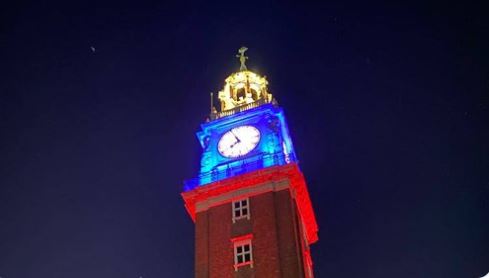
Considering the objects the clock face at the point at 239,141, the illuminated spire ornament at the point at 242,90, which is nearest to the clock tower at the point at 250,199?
the clock face at the point at 239,141

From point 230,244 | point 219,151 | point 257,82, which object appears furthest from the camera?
point 257,82

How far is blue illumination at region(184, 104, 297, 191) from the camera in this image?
4462cm

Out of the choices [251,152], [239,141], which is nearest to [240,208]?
[251,152]

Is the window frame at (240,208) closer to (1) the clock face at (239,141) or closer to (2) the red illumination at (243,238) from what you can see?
(2) the red illumination at (243,238)

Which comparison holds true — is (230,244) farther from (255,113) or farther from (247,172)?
(255,113)

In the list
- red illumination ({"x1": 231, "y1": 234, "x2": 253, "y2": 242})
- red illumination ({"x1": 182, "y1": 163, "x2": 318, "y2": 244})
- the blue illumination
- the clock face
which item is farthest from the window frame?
the clock face

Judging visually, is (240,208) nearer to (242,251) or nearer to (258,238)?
(258,238)

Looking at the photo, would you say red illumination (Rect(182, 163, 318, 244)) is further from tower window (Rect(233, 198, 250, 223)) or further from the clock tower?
tower window (Rect(233, 198, 250, 223))

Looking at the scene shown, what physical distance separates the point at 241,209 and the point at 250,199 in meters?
0.94

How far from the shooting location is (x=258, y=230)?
41.2 meters

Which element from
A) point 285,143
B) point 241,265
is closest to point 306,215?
point 285,143

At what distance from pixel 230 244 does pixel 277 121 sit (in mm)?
11373

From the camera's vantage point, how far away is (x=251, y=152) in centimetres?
4609

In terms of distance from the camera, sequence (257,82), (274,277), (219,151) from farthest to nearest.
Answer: (257,82) → (219,151) → (274,277)
